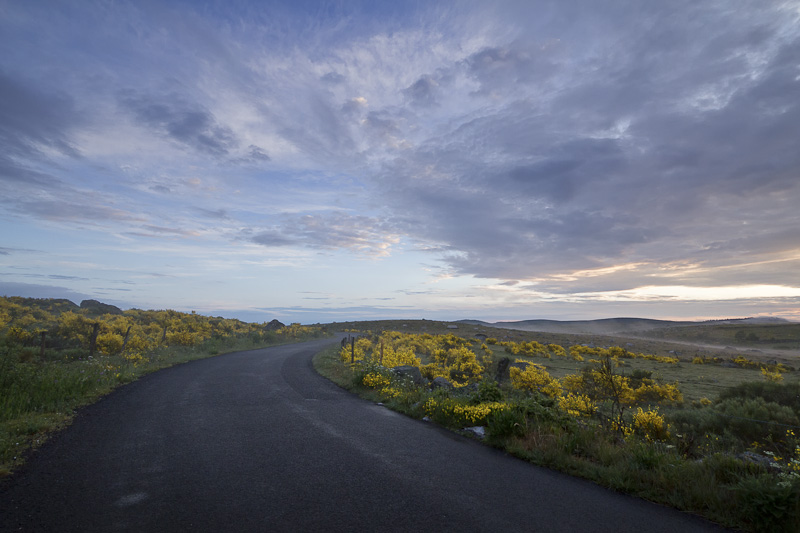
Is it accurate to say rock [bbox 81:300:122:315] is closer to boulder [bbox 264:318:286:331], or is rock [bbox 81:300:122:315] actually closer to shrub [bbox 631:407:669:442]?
boulder [bbox 264:318:286:331]

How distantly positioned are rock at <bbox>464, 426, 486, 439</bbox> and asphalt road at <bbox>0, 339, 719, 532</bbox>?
436mm

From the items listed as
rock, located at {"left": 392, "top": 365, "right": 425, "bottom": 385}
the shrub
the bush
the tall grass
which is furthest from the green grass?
the tall grass

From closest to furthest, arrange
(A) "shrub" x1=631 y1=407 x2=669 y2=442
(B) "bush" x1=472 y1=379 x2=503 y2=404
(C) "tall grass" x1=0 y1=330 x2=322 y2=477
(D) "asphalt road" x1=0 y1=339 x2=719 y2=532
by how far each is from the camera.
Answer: (D) "asphalt road" x1=0 y1=339 x2=719 y2=532 < (C) "tall grass" x1=0 y1=330 x2=322 y2=477 < (A) "shrub" x1=631 y1=407 x2=669 y2=442 < (B) "bush" x1=472 y1=379 x2=503 y2=404

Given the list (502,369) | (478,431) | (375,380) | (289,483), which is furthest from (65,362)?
(502,369)

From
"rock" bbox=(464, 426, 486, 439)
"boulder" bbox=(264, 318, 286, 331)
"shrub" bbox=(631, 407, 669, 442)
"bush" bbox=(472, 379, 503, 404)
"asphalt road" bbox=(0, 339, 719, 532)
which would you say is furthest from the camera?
"boulder" bbox=(264, 318, 286, 331)

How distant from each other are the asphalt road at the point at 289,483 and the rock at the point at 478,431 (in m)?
0.44

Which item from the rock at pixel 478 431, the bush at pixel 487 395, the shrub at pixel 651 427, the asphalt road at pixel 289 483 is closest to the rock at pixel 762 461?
the shrub at pixel 651 427

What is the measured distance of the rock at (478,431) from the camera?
30.2 feet

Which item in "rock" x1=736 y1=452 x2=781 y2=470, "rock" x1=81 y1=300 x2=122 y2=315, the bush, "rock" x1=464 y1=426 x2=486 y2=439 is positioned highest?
"rock" x1=81 y1=300 x2=122 y2=315

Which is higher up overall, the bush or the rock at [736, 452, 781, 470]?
the bush

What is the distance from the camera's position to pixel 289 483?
19.6 ft

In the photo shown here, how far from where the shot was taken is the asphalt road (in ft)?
16.0

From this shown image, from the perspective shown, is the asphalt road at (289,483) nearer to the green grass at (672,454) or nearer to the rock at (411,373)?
the green grass at (672,454)

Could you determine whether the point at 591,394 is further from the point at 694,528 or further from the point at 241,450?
the point at 241,450
